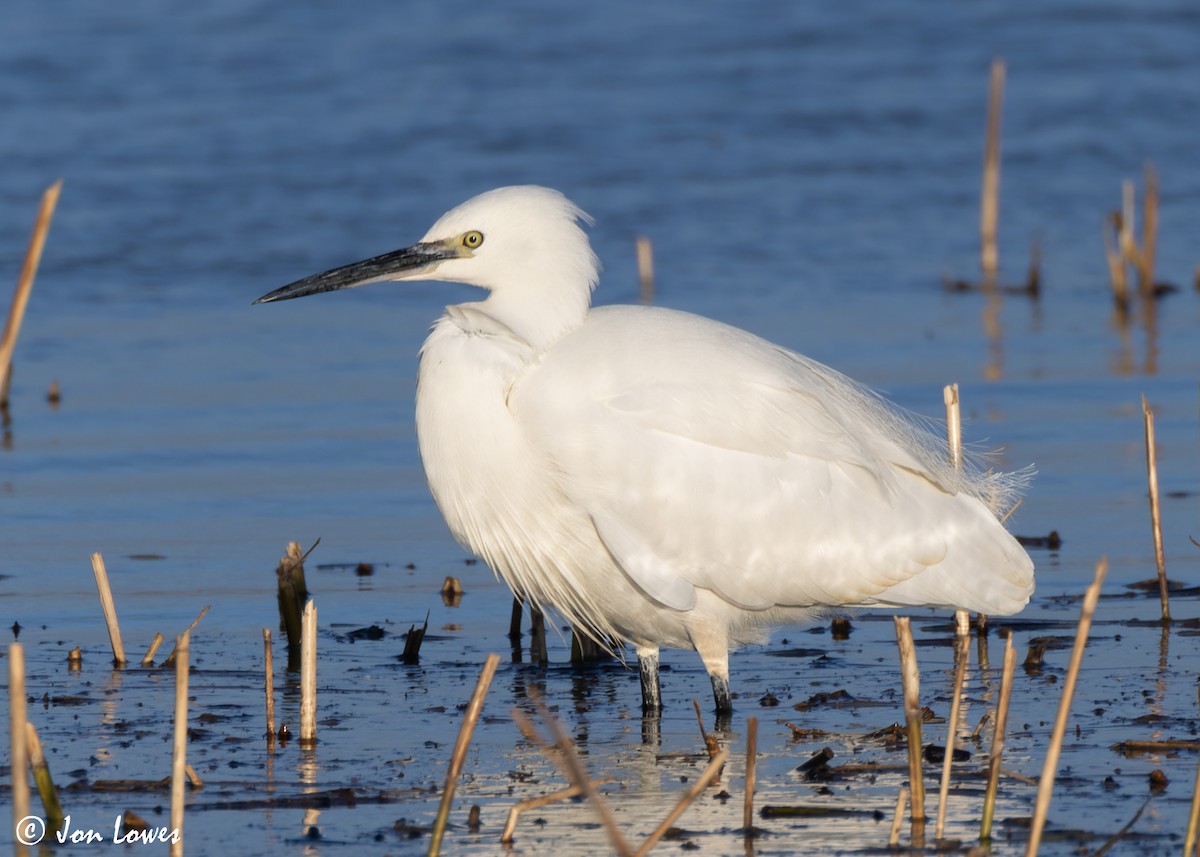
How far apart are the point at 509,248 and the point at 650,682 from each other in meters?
Result: 1.72

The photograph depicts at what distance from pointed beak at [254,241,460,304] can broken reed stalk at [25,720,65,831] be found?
2603 mm

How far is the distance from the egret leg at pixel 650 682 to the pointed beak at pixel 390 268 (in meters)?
1.69

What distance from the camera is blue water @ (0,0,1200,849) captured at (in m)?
9.28

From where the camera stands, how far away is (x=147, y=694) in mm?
6484

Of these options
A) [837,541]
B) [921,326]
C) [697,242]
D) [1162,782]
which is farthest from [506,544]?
[697,242]

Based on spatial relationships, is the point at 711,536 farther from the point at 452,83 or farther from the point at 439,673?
the point at 452,83

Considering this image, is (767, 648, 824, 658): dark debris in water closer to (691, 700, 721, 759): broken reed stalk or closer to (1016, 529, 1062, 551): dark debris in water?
(691, 700, 721, 759): broken reed stalk

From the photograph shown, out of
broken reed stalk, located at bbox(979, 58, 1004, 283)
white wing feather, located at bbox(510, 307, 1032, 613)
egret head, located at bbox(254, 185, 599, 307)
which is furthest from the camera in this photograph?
broken reed stalk, located at bbox(979, 58, 1004, 283)

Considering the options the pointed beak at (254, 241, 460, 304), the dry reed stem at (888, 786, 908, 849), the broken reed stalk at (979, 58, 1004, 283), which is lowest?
the dry reed stem at (888, 786, 908, 849)

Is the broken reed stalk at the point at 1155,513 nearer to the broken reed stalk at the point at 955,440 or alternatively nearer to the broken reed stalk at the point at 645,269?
the broken reed stalk at the point at 955,440

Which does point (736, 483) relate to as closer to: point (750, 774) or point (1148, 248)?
point (750, 774)

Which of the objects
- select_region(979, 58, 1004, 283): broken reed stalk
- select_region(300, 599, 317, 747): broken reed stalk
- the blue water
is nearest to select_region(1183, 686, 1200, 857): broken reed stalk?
select_region(300, 599, 317, 747): broken reed stalk

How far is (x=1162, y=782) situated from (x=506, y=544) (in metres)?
2.51

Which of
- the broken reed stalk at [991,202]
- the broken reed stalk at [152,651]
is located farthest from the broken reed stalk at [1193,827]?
the broken reed stalk at [991,202]
